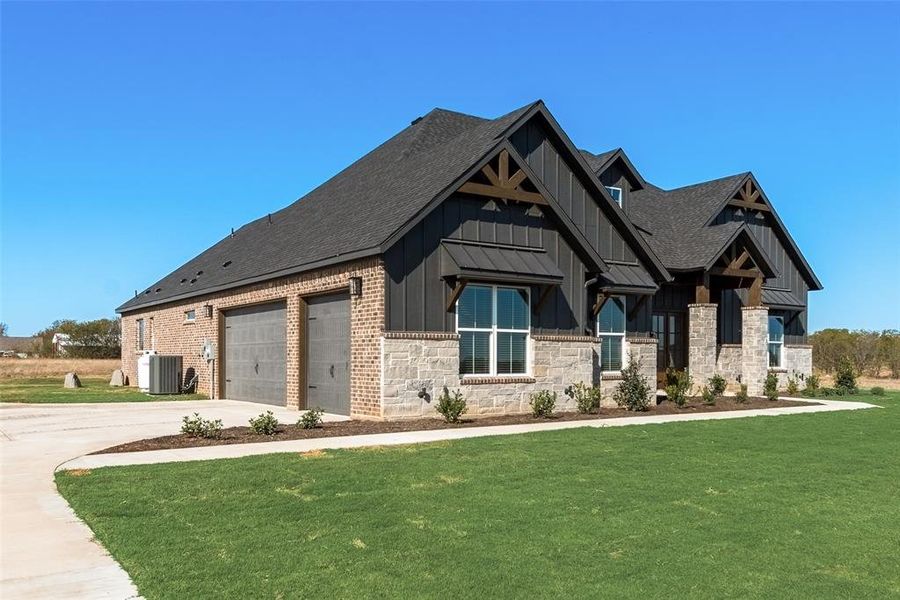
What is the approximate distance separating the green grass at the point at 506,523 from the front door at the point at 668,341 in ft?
42.5

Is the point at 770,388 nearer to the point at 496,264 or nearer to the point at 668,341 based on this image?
the point at 668,341

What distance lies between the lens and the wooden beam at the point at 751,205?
1045 inches

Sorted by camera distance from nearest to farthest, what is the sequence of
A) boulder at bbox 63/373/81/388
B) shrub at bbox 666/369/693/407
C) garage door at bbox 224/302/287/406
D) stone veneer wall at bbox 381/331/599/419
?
stone veneer wall at bbox 381/331/599/419, shrub at bbox 666/369/693/407, garage door at bbox 224/302/287/406, boulder at bbox 63/373/81/388

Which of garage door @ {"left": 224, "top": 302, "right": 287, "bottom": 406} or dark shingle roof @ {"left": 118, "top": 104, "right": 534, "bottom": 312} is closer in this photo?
dark shingle roof @ {"left": 118, "top": 104, "right": 534, "bottom": 312}

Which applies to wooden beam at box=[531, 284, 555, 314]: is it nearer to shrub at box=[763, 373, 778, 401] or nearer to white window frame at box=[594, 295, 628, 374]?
white window frame at box=[594, 295, 628, 374]

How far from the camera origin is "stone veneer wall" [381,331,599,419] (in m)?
14.9

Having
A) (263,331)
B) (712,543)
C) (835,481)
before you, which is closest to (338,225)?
(263,331)

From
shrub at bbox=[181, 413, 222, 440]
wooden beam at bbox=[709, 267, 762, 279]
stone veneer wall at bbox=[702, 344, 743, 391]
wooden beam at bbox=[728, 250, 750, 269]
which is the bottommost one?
shrub at bbox=[181, 413, 222, 440]

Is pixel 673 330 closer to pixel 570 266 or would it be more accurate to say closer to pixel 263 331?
pixel 570 266

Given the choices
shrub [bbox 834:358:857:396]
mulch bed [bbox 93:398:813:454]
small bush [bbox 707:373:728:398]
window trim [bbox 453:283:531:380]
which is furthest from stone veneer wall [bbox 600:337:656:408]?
shrub [bbox 834:358:857:396]

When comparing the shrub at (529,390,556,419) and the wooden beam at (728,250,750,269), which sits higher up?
the wooden beam at (728,250,750,269)

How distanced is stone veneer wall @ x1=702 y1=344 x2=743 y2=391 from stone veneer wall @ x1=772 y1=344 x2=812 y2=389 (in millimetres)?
2747

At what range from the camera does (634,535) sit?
6.48m

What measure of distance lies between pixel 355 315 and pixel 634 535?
9998 mm
